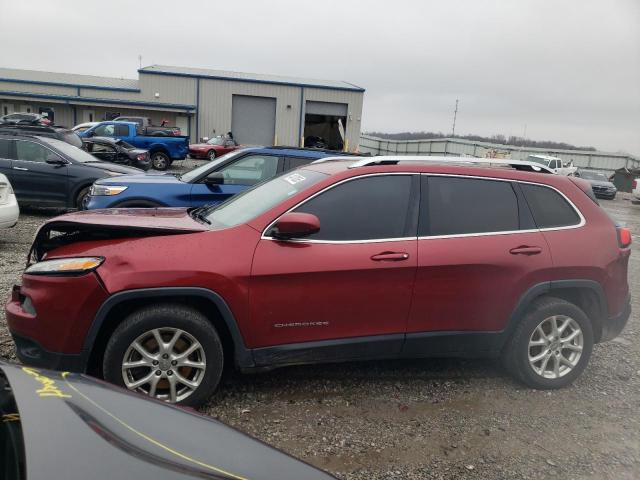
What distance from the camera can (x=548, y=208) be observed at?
4199mm

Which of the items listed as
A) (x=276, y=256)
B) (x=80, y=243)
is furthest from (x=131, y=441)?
(x=80, y=243)

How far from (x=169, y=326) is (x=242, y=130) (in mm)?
35453

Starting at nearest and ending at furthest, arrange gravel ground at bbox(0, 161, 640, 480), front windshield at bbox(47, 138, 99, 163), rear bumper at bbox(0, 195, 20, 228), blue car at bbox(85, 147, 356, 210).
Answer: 1. gravel ground at bbox(0, 161, 640, 480)
2. blue car at bbox(85, 147, 356, 210)
3. rear bumper at bbox(0, 195, 20, 228)
4. front windshield at bbox(47, 138, 99, 163)

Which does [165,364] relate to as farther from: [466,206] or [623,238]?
[623,238]

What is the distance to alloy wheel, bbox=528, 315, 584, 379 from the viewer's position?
163 inches

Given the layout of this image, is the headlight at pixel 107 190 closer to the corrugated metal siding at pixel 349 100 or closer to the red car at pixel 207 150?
the red car at pixel 207 150

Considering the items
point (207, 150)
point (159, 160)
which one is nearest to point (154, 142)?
point (159, 160)

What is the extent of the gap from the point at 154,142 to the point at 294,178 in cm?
1933

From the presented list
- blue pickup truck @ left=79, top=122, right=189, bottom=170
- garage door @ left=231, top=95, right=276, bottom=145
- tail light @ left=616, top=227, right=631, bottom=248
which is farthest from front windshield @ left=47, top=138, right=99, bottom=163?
garage door @ left=231, top=95, right=276, bottom=145

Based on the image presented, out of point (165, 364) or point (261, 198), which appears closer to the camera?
point (165, 364)

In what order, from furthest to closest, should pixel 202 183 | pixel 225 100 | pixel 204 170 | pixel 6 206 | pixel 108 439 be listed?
pixel 225 100, pixel 6 206, pixel 204 170, pixel 202 183, pixel 108 439

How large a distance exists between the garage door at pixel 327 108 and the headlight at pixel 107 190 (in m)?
32.3

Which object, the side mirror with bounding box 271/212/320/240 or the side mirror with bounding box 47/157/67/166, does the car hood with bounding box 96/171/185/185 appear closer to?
→ the side mirror with bounding box 47/157/67/166

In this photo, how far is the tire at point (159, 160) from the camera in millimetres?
21922
